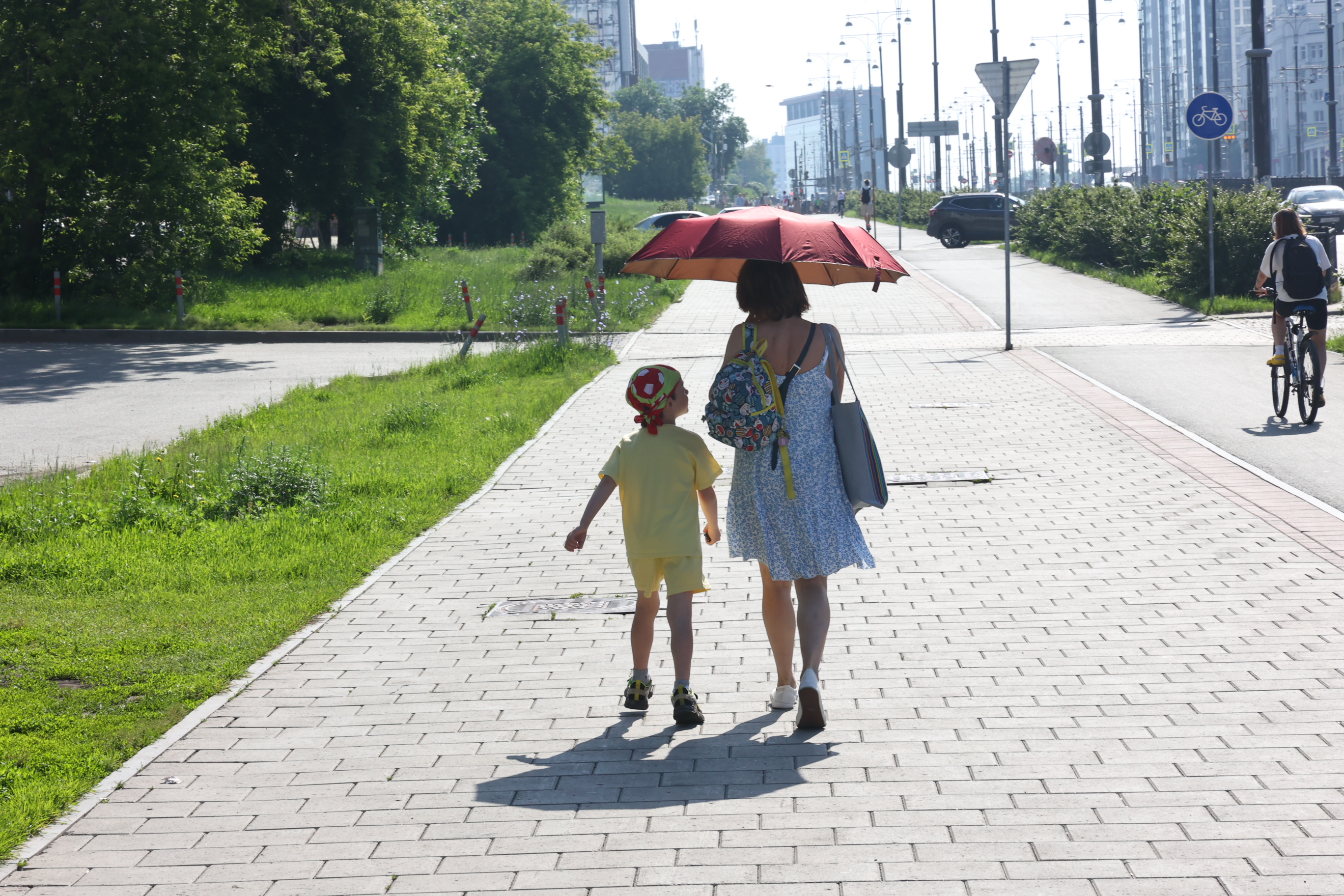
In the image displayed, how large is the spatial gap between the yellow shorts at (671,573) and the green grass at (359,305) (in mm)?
17960

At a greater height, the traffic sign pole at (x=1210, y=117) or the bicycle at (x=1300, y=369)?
the traffic sign pole at (x=1210, y=117)

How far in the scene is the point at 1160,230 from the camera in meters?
27.9

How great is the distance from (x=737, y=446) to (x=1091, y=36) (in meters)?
39.0

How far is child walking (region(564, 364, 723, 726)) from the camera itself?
512cm

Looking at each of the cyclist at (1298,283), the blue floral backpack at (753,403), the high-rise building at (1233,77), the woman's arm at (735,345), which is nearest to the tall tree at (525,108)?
the cyclist at (1298,283)

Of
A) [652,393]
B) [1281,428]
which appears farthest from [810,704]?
[1281,428]

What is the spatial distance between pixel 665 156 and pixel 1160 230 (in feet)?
284

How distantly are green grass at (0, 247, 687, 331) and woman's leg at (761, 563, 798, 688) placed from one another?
17895 mm

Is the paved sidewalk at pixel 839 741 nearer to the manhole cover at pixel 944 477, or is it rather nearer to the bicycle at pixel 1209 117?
Answer: the manhole cover at pixel 944 477

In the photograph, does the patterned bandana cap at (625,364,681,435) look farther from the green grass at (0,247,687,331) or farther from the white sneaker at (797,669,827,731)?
the green grass at (0,247,687,331)

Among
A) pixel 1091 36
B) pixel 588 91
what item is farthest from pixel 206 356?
pixel 588 91

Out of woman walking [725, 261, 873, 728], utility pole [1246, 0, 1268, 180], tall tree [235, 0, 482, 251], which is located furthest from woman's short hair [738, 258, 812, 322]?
tall tree [235, 0, 482, 251]

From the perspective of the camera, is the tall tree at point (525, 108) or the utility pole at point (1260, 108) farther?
the tall tree at point (525, 108)

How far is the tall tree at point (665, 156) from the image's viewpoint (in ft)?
367
